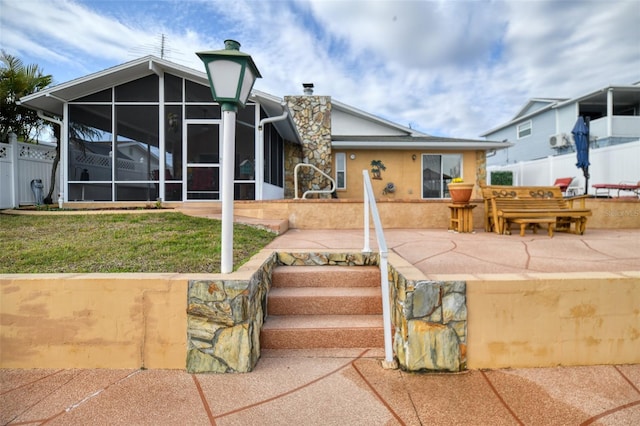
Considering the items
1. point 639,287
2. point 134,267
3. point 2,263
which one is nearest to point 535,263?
point 639,287

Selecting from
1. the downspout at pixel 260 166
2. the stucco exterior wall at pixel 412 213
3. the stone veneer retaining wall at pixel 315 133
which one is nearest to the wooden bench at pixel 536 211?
the stucco exterior wall at pixel 412 213

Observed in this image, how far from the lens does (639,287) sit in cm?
231

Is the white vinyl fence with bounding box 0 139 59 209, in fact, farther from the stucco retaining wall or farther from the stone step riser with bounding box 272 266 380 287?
the stone step riser with bounding box 272 266 380 287

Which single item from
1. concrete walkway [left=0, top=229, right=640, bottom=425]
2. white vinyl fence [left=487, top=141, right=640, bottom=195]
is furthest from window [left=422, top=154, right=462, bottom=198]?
concrete walkway [left=0, top=229, right=640, bottom=425]

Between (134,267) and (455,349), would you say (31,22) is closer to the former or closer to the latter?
(134,267)

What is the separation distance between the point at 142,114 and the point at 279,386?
8421 mm

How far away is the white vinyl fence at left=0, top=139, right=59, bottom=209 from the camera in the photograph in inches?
302

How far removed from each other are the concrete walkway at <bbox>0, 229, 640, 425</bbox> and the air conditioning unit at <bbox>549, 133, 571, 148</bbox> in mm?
17013

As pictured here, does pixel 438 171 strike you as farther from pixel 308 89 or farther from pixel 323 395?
pixel 323 395

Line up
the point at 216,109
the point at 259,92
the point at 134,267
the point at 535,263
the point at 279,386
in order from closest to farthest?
the point at 279,386, the point at 134,267, the point at 535,263, the point at 259,92, the point at 216,109

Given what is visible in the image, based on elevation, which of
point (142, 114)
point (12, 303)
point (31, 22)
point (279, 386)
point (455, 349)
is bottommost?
point (279, 386)

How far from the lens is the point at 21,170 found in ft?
26.6

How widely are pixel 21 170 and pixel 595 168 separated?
17526mm

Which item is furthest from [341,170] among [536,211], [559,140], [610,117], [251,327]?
[610,117]
